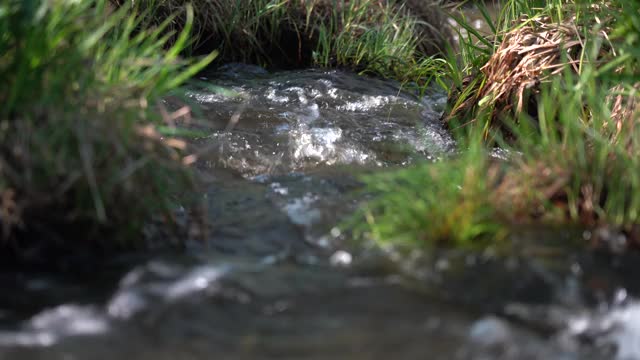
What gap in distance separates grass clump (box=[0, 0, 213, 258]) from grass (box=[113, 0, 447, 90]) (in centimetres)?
343

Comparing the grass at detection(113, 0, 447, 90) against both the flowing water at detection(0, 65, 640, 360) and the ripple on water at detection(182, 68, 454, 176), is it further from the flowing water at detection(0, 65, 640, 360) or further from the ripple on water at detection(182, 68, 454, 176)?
the flowing water at detection(0, 65, 640, 360)

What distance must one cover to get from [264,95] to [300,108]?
35 cm

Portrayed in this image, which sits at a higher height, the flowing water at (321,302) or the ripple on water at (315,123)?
the flowing water at (321,302)

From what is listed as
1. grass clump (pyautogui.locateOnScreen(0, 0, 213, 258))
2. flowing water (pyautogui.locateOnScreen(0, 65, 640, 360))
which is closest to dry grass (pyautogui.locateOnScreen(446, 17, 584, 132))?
flowing water (pyautogui.locateOnScreen(0, 65, 640, 360))

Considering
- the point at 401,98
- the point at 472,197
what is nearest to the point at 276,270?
the point at 472,197

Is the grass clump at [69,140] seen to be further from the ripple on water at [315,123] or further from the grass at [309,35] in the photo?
the grass at [309,35]

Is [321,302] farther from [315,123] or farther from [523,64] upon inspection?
[315,123]

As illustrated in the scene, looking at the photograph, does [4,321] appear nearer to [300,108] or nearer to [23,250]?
[23,250]

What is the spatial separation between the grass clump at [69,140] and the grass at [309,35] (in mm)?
3434

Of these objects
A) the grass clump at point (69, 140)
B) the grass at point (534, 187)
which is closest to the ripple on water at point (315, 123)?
the grass clump at point (69, 140)

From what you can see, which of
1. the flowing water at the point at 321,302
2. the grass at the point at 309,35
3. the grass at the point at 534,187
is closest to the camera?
the flowing water at the point at 321,302

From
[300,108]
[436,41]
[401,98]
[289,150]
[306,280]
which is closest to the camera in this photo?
[306,280]

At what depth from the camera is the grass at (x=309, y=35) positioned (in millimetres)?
6371

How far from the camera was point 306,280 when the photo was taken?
8.39ft
